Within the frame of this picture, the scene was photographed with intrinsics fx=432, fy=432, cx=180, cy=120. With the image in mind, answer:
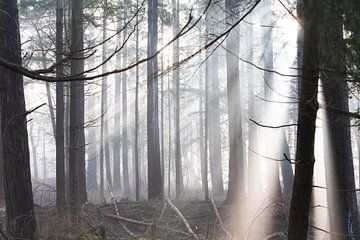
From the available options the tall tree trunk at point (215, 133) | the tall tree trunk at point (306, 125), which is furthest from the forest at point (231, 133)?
the tall tree trunk at point (215, 133)

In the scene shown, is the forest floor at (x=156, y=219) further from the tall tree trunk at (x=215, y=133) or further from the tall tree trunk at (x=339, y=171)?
the tall tree trunk at (x=215, y=133)

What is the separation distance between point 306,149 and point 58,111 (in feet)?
35.9

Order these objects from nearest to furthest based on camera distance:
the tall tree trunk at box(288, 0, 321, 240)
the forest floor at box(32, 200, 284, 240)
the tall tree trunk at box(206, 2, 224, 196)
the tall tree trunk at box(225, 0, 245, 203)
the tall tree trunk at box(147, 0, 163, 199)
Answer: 1. the tall tree trunk at box(288, 0, 321, 240)
2. the forest floor at box(32, 200, 284, 240)
3. the tall tree trunk at box(225, 0, 245, 203)
4. the tall tree trunk at box(147, 0, 163, 199)
5. the tall tree trunk at box(206, 2, 224, 196)

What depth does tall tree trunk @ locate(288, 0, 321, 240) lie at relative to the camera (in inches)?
154

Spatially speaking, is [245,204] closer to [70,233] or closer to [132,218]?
[132,218]

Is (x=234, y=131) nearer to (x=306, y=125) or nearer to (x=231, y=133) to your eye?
(x=231, y=133)

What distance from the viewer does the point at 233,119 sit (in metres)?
15.6

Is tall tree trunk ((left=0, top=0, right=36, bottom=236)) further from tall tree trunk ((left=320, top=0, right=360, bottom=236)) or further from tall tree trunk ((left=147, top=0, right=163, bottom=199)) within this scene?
tall tree trunk ((left=147, top=0, right=163, bottom=199))

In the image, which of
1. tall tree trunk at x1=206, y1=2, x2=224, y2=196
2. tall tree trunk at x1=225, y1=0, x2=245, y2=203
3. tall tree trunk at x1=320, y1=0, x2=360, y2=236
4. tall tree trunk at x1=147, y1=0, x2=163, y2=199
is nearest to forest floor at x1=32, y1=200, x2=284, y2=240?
tall tree trunk at x1=225, y1=0, x2=245, y2=203

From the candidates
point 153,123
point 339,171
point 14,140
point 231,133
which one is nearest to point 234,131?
point 231,133

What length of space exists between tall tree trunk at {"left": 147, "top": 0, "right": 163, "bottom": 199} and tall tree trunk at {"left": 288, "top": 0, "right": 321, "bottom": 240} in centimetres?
1269

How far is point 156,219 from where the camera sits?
12.5 meters

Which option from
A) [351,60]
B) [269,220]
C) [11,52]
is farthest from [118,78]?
[351,60]

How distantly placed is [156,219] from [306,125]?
361 inches
